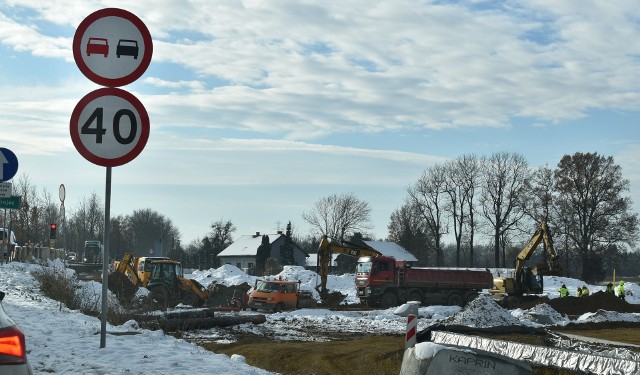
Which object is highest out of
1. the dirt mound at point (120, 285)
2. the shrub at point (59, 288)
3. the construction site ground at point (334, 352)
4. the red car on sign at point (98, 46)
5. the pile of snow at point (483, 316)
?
the red car on sign at point (98, 46)

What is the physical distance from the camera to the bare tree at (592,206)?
70625mm

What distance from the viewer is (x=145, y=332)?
478 inches

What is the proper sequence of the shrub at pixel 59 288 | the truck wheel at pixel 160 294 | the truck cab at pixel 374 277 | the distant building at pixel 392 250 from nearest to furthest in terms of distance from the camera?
the shrub at pixel 59 288 < the truck wheel at pixel 160 294 < the truck cab at pixel 374 277 < the distant building at pixel 392 250

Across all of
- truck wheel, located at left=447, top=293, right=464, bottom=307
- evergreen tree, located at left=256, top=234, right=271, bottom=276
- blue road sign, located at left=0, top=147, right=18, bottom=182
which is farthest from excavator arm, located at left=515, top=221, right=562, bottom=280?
evergreen tree, located at left=256, top=234, right=271, bottom=276

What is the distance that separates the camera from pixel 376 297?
144ft

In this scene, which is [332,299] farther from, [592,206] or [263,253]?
[263,253]

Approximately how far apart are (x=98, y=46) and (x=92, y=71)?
26 centimetres

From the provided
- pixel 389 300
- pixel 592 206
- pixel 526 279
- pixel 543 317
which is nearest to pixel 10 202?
pixel 543 317

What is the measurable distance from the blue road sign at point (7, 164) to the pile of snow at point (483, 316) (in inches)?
664

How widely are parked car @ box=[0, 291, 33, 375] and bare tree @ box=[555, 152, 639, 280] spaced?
2813 inches

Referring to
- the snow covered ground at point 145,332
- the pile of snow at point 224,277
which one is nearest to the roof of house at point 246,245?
the pile of snow at point 224,277

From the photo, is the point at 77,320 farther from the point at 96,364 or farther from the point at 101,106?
the point at 101,106

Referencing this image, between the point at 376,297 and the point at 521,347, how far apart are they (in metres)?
30.9

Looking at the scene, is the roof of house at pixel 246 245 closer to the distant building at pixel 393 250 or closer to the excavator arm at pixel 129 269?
the distant building at pixel 393 250
